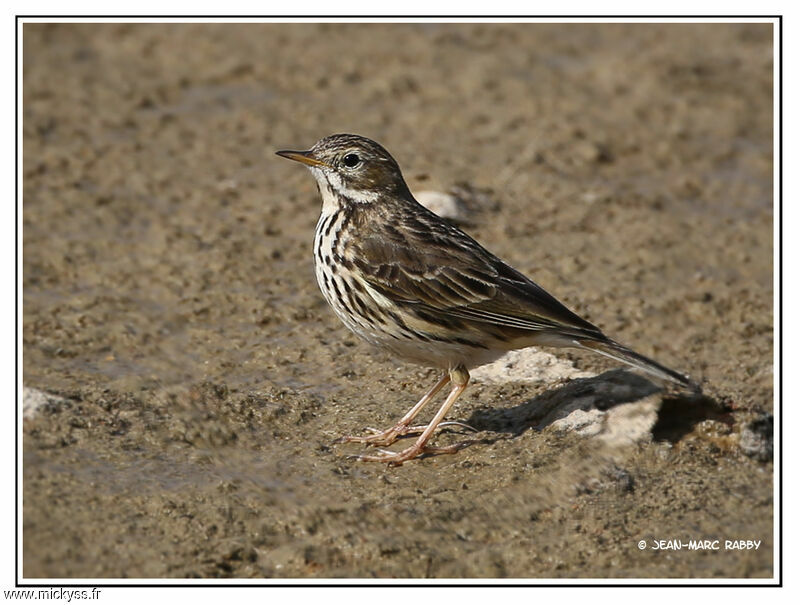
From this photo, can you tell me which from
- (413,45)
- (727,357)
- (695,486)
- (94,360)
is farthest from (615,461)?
(413,45)

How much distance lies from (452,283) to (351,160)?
1.06 m

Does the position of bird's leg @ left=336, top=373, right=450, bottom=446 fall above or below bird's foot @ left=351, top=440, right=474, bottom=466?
above

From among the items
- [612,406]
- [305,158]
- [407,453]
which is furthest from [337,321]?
[612,406]

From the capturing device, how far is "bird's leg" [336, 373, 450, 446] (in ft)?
21.9

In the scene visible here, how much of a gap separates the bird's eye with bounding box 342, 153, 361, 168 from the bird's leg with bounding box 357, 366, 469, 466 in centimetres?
144

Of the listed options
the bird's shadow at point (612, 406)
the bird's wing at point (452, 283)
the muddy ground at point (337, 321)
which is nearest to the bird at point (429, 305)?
the bird's wing at point (452, 283)

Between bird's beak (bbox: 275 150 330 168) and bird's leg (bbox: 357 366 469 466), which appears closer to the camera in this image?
bird's leg (bbox: 357 366 469 466)

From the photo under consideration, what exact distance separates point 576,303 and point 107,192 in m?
4.26

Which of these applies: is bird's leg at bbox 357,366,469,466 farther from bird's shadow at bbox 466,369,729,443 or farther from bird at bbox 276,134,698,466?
bird's shadow at bbox 466,369,729,443

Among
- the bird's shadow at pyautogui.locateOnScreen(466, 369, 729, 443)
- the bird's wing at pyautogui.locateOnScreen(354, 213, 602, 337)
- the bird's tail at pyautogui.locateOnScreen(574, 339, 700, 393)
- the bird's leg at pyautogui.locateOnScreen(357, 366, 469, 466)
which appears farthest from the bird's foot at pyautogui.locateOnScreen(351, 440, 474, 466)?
the bird's tail at pyautogui.locateOnScreen(574, 339, 700, 393)

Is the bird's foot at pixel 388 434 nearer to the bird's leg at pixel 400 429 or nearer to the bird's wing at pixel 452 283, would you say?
the bird's leg at pixel 400 429

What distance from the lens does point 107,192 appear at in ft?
32.2
